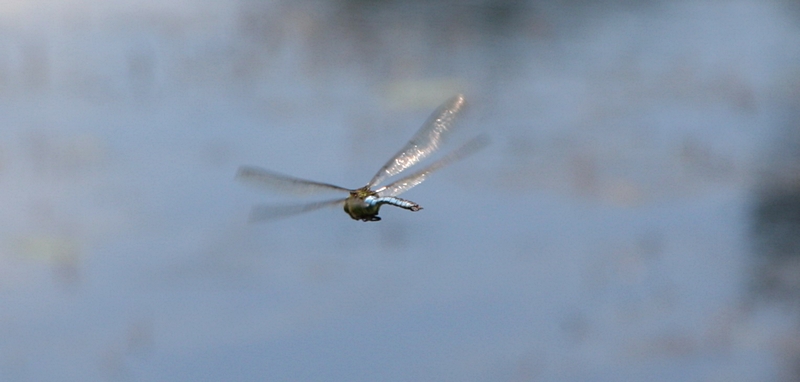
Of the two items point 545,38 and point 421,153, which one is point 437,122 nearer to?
point 421,153

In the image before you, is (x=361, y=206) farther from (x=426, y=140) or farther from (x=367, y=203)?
(x=426, y=140)

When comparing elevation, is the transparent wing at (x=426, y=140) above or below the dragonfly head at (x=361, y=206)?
above

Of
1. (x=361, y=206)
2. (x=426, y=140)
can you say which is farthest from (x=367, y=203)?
(x=426, y=140)

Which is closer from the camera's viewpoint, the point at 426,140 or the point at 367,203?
the point at 367,203

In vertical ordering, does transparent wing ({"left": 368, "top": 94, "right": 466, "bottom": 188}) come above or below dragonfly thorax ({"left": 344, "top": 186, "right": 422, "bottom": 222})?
above

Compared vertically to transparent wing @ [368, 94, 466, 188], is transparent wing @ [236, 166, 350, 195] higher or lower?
lower

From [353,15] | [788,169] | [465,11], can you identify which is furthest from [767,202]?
[353,15]

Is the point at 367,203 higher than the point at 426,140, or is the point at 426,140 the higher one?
the point at 426,140

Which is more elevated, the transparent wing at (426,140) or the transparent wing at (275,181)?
the transparent wing at (426,140)
